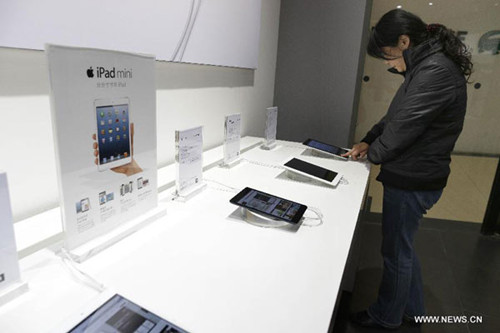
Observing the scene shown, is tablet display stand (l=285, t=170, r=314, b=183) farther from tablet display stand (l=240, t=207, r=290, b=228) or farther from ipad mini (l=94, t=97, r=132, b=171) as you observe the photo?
ipad mini (l=94, t=97, r=132, b=171)

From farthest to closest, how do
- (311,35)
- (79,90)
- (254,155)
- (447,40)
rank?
(311,35), (254,155), (447,40), (79,90)

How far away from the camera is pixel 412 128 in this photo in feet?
4.43

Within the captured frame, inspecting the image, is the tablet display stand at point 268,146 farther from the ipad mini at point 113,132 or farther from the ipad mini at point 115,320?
the ipad mini at point 115,320

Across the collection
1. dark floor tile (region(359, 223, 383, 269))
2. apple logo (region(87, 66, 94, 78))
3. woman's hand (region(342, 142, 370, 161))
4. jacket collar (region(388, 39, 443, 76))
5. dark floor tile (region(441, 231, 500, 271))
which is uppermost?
jacket collar (region(388, 39, 443, 76))

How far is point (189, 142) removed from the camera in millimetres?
1218

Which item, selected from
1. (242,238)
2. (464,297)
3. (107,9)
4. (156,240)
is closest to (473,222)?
(464,297)

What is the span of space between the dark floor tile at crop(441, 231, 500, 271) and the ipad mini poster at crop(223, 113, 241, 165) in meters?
1.82

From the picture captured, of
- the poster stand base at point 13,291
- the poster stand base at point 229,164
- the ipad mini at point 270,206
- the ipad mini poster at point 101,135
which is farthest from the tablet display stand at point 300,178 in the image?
the poster stand base at point 13,291

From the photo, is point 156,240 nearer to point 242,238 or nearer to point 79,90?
point 242,238

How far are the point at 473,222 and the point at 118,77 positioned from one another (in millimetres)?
3289

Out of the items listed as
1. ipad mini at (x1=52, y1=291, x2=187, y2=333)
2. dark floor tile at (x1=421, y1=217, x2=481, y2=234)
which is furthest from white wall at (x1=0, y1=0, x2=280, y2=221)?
dark floor tile at (x1=421, y1=217, x2=481, y2=234)

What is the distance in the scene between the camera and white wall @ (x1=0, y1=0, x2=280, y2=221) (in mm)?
922

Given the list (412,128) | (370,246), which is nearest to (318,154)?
(412,128)

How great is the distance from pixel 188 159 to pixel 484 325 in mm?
1826
